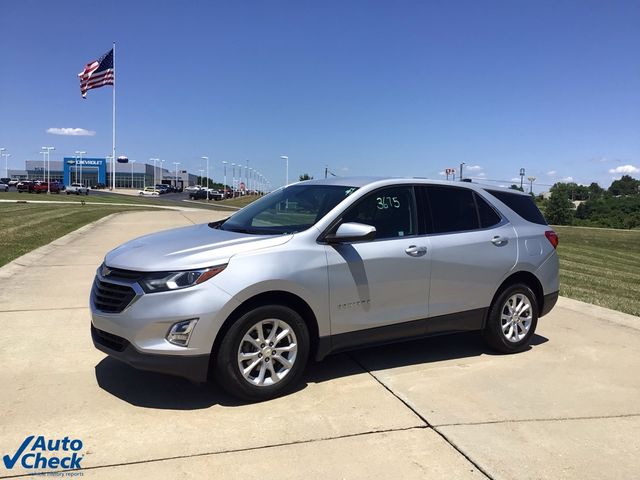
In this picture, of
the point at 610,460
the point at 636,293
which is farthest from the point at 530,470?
the point at 636,293

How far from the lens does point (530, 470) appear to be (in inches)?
129

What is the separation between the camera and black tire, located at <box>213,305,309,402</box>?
396cm

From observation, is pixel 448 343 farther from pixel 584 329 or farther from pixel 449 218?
pixel 584 329


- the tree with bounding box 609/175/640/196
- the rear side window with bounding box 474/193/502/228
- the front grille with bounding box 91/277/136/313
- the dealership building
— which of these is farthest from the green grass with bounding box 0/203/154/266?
the tree with bounding box 609/175/640/196

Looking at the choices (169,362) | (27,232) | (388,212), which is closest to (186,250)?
(169,362)

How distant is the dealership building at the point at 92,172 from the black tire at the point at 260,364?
395 feet

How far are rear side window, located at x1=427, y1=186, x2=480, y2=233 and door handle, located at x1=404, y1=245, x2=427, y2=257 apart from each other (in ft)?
1.06

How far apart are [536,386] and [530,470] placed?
1.55 meters

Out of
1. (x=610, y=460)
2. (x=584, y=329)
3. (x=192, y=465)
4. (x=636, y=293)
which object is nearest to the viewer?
(x=192, y=465)

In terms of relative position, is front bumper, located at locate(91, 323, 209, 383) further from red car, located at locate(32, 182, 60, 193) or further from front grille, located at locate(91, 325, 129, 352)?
red car, located at locate(32, 182, 60, 193)

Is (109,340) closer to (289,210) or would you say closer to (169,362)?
(169,362)

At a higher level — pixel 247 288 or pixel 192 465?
→ pixel 247 288

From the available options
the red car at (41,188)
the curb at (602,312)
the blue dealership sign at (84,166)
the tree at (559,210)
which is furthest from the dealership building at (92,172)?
the curb at (602,312)

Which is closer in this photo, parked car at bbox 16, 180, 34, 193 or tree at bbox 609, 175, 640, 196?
parked car at bbox 16, 180, 34, 193
